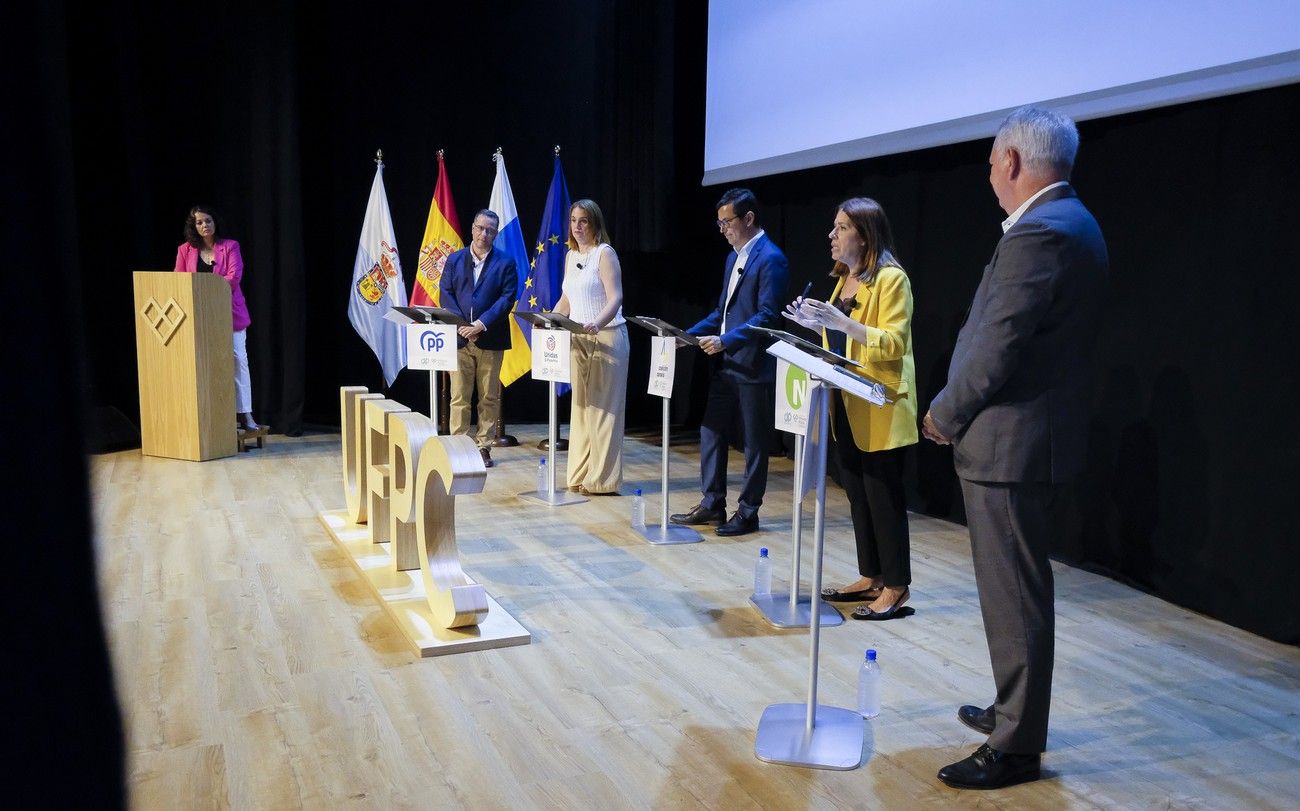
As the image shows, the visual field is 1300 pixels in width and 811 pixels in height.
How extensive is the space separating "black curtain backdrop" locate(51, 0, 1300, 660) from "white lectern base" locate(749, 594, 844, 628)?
4.46 ft

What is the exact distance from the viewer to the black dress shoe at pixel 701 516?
488cm

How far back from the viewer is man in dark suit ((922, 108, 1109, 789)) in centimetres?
223

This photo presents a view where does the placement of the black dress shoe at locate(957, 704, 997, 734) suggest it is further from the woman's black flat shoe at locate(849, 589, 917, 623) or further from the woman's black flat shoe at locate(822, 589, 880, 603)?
the woman's black flat shoe at locate(822, 589, 880, 603)

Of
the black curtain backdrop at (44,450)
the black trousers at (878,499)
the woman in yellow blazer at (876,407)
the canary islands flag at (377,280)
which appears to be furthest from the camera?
the canary islands flag at (377,280)

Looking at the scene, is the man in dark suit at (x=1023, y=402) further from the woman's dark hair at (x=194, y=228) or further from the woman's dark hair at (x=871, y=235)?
the woman's dark hair at (x=194, y=228)

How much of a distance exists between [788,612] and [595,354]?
225 cm

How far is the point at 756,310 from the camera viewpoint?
14.7ft

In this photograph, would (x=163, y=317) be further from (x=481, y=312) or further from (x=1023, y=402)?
(x=1023, y=402)

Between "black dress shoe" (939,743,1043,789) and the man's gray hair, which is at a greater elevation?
the man's gray hair

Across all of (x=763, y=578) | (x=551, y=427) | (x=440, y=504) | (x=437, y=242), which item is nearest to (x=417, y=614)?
(x=440, y=504)

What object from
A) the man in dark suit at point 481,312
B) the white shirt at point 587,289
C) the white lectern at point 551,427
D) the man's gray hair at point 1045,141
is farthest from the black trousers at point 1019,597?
the man in dark suit at point 481,312

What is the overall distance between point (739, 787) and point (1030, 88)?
3.19 m

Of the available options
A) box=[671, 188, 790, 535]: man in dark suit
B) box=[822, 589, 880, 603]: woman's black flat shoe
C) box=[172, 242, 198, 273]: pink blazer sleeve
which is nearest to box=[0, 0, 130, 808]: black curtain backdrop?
box=[822, 589, 880, 603]: woman's black flat shoe

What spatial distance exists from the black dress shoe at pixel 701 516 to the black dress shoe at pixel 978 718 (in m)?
2.17
